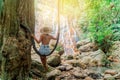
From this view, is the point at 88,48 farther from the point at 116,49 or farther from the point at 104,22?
the point at 104,22

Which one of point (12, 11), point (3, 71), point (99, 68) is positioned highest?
point (12, 11)

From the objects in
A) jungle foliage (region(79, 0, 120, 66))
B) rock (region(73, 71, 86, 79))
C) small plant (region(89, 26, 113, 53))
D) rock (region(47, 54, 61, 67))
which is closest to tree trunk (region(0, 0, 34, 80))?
rock (region(73, 71, 86, 79))

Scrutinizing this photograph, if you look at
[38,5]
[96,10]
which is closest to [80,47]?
[96,10]

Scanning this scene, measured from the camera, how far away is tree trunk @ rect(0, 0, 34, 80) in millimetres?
3754

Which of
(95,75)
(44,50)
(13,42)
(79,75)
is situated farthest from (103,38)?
(13,42)

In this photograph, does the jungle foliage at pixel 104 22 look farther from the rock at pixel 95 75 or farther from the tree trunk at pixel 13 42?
the tree trunk at pixel 13 42

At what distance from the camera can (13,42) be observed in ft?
12.5

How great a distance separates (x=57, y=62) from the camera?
256 inches

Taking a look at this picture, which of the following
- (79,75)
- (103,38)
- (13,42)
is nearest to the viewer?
(13,42)

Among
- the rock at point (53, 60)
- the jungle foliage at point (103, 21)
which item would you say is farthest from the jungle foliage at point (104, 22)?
the rock at point (53, 60)

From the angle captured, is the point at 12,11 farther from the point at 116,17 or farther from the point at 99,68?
the point at 116,17

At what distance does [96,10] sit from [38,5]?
408cm

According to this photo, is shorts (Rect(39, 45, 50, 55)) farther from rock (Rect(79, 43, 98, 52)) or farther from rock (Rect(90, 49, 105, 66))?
rock (Rect(79, 43, 98, 52))

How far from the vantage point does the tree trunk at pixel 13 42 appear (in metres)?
3.75
